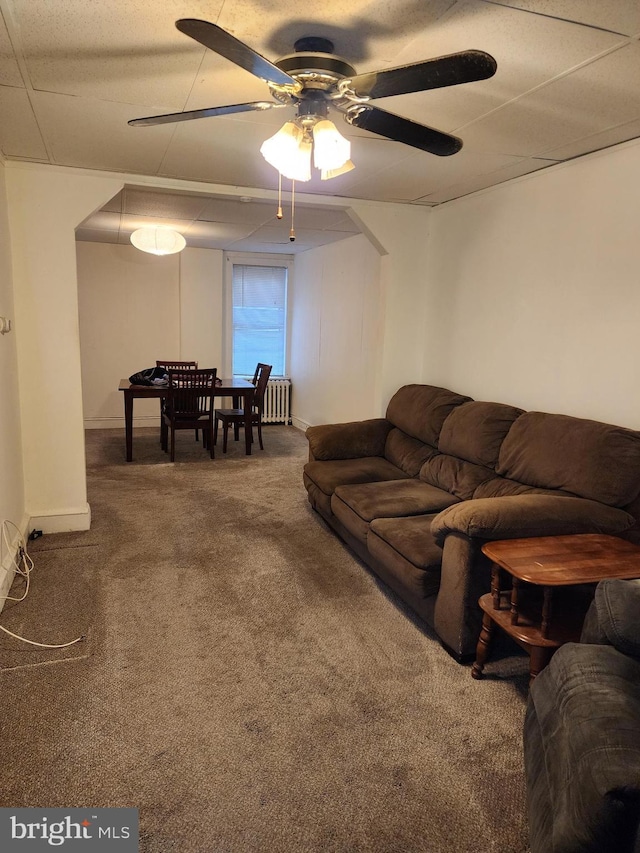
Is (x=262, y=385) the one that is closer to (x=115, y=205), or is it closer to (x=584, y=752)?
(x=115, y=205)

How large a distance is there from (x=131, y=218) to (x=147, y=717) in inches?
172

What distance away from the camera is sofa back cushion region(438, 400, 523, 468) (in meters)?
3.02

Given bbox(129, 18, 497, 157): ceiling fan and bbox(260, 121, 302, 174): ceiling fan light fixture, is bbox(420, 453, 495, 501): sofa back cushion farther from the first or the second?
bbox(260, 121, 302, 174): ceiling fan light fixture

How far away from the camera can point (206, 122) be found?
2.42m

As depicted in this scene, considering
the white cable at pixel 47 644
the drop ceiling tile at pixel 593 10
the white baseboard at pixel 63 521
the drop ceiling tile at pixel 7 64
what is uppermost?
the drop ceiling tile at pixel 593 10

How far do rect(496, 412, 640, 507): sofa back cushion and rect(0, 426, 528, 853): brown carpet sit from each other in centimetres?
83

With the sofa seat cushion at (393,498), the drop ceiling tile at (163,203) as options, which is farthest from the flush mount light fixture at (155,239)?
the sofa seat cushion at (393,498)

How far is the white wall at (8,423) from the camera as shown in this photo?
2.79 m

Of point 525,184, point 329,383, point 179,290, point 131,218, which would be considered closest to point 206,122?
point 525,184

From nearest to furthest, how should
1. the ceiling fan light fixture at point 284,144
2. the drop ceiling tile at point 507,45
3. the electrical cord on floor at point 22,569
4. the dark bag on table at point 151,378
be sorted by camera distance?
the drop ceiling tile at point 507,45
the ceiling fan light fixture at point 284,144
the electrical cord on floor at point 22,569
the dark bag on table at point 151,378

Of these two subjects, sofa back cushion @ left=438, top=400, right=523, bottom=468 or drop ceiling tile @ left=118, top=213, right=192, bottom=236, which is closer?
sofa back cushion @ left=438, top=400, right=523, bottom=468

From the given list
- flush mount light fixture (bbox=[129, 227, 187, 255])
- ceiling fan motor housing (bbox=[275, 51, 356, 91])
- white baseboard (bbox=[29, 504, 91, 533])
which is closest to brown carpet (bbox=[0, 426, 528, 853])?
white baseboard (bbox=[29, 504, 91, 533])

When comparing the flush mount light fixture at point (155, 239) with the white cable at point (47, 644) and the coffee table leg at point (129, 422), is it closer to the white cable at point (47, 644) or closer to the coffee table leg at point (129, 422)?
the coffee table leg at point (129, 422)

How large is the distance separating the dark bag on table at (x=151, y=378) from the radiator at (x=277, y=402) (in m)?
1.87
